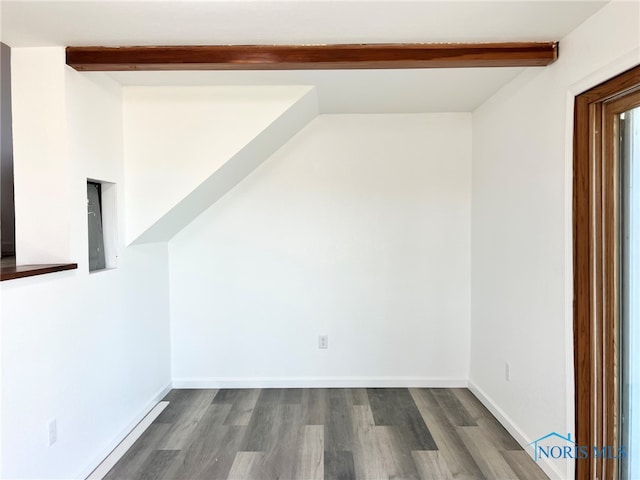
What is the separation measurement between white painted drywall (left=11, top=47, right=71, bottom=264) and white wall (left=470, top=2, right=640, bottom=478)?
252cm

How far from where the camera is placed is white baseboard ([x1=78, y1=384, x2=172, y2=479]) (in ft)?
6.43

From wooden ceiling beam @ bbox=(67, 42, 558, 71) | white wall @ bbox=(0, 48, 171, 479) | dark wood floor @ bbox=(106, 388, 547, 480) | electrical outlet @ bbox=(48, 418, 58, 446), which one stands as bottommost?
dark wood floor @ bbox=(106, 388, 547, 480)

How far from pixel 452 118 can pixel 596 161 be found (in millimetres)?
1481

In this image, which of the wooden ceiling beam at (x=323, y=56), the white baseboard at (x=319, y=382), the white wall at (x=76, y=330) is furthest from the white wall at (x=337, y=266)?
the wooden ceiling beam at (x=323, y=56)

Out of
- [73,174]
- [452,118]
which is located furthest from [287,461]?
[452,118]

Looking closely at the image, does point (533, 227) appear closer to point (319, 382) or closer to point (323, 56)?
point (323, 56)

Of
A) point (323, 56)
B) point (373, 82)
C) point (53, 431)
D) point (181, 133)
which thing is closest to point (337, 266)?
point (373, 82)

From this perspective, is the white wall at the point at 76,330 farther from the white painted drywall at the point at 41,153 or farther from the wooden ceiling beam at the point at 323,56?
the wooden ceiling beam at the point at 323,56

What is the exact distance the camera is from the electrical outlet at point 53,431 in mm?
1683

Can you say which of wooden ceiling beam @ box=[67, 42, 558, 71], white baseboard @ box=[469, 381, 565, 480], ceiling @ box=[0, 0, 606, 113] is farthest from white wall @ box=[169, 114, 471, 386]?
ceiling @ box=[0, 0, 606, 113]

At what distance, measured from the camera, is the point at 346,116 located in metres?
2.97

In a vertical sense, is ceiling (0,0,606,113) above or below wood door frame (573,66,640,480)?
above

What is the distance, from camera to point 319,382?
9.97ft

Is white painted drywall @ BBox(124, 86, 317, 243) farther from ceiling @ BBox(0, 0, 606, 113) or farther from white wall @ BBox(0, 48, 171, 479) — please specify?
ceiling @ BBox(0, 0, 606, 113)
